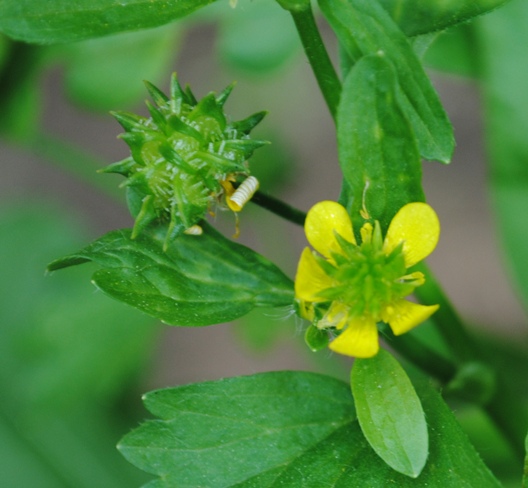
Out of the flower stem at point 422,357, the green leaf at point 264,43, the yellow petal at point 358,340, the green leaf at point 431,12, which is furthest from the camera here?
the green leaf at point 264,43

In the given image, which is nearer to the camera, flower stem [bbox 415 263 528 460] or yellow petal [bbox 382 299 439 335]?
yellow petal [bbox 382 299 439 335]

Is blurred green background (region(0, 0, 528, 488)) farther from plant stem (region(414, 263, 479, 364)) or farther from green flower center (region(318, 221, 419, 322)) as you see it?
green flower center (region(318, 221, 419, 322))

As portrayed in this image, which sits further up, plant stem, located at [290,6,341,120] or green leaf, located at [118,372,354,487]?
plant stem, located at [290,6,341,120]

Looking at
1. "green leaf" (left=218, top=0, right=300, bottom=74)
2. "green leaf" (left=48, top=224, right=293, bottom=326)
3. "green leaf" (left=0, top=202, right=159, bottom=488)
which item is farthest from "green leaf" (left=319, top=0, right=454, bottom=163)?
"green leaf" (left=0, top=202, right=159, bottom=488)

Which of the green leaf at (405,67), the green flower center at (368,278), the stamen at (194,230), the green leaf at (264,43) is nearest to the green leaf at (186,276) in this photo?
the stamen at (194,230)

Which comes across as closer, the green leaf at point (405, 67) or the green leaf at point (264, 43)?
the green leaf at point (405, 67)

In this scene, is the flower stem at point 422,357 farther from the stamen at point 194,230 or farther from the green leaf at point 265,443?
the stamen at point 194,230
